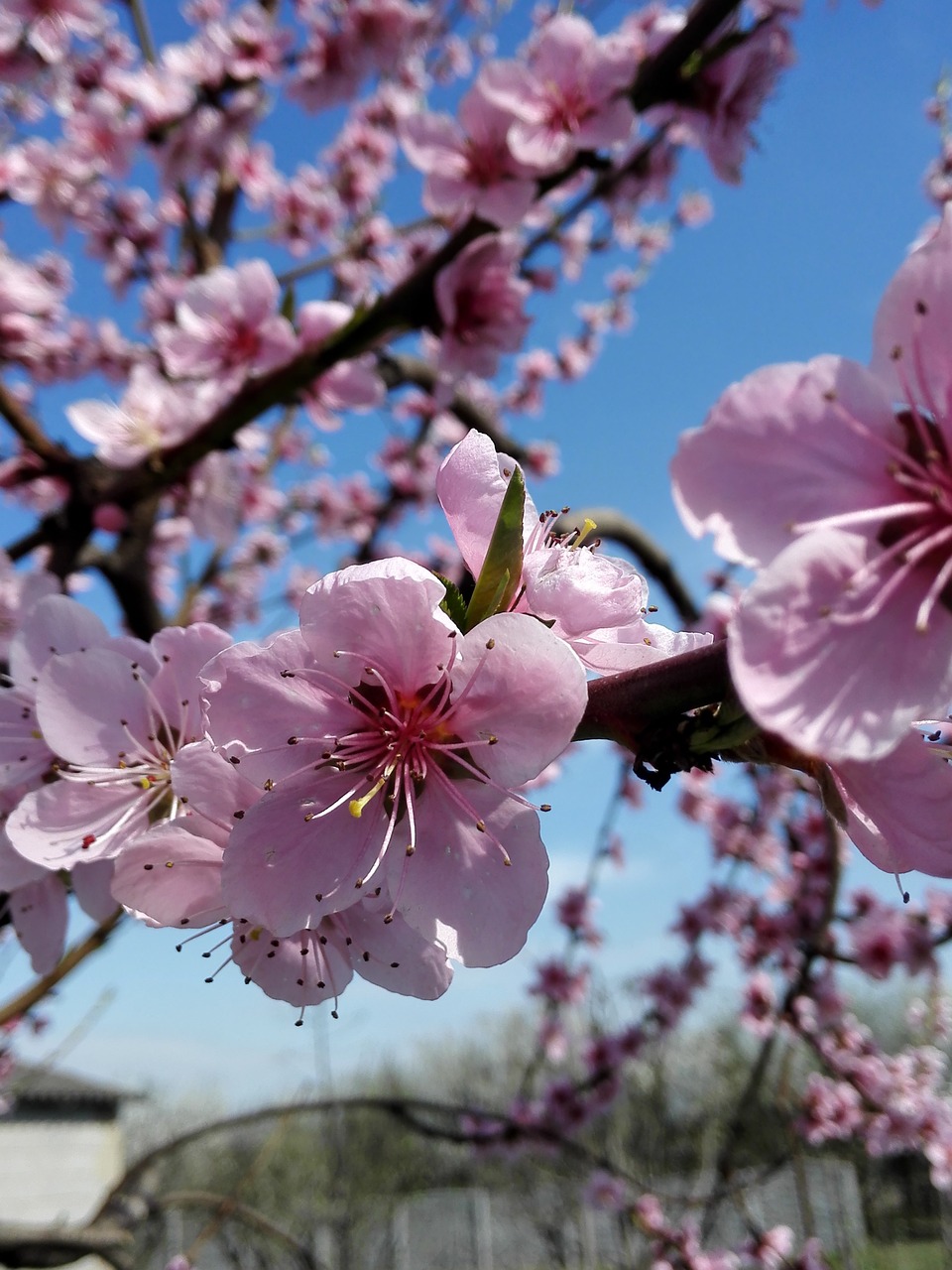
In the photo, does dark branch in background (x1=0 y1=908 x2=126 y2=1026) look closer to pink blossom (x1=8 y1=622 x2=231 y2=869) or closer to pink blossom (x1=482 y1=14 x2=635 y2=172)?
pink blossom (x1=8 y1=622 x2=231 y2=869)

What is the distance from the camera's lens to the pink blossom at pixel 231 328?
212 cm

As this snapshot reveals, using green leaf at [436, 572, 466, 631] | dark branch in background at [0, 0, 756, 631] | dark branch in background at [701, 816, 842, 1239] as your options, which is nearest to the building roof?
dark branch in background at [701, 816, 842, 1239]

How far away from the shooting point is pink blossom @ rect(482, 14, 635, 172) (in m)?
2.10

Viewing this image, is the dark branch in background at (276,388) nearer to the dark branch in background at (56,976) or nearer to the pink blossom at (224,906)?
the dark branch in background at (56,976)

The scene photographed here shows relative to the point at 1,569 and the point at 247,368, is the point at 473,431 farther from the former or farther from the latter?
the point at 1,569

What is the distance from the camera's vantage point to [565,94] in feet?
7.03

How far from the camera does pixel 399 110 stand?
5.78 m

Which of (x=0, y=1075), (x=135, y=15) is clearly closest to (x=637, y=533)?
(x=135, y=15)

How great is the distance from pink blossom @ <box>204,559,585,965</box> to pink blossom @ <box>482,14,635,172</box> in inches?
68.0

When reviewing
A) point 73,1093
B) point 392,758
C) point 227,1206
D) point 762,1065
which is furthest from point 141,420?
point 73,1093

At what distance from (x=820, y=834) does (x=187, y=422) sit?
165 inches

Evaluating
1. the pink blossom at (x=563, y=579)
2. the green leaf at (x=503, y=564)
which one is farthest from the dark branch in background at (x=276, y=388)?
the green leaf at (x=503, y=564)

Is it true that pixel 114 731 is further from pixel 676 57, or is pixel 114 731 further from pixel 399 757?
pixel 676 57

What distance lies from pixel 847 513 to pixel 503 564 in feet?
Answer: 0.91
